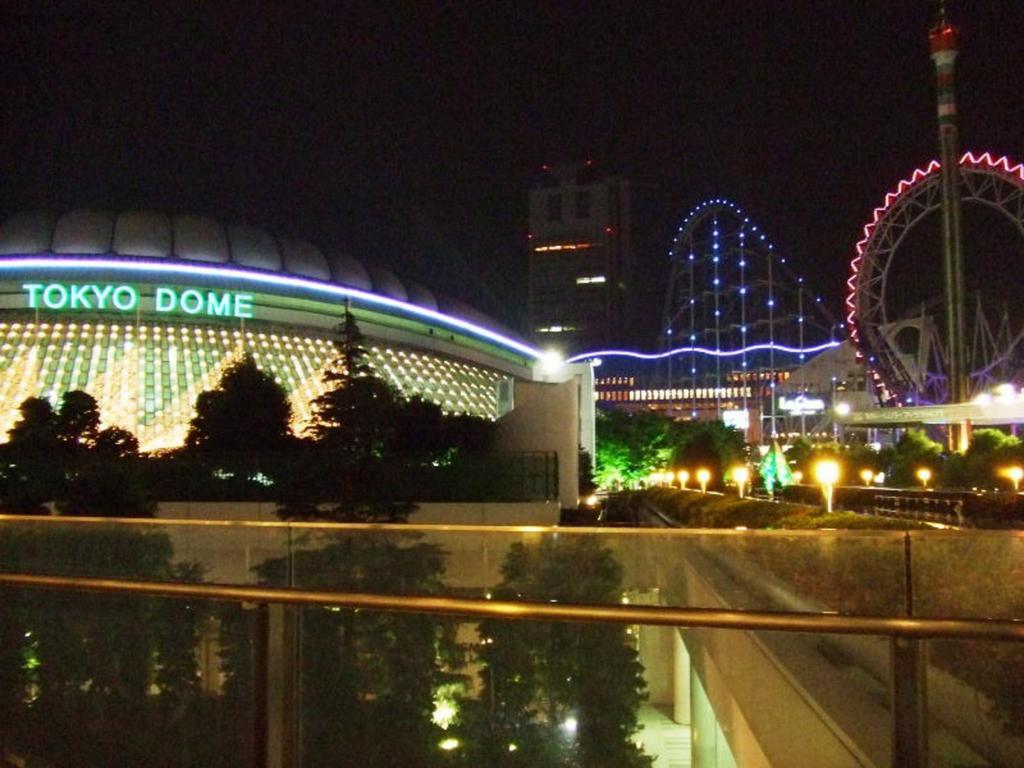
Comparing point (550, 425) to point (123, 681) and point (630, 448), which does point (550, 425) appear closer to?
point (123, 681)

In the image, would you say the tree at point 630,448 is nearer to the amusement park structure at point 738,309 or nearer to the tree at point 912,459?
the tree at point 912,459

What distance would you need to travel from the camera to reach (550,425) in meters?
35.2

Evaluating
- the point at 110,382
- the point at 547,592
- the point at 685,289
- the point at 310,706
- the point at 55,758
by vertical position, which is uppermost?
the point at 685,289

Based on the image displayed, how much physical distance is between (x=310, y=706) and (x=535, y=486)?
27.1 meters

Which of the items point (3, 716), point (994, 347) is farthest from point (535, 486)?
point (994, 347)

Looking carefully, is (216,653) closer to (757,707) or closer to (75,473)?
(757,707)

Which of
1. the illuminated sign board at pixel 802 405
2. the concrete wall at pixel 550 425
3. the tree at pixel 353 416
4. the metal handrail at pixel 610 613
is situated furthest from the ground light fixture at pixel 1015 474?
the illuminated sign board at pixel 802 405

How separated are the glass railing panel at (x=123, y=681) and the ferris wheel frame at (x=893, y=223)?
2394 inches

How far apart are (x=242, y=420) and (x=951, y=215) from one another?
43.7 metres

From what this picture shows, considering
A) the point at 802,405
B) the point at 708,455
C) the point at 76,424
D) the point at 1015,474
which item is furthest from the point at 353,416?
the point at 802,405

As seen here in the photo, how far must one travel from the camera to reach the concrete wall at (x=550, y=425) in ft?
113

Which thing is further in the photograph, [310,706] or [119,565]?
[119,565]

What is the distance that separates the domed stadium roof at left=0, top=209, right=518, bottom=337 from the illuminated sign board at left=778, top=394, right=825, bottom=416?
45452 mm

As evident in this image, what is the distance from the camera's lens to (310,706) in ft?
13.9
